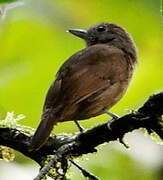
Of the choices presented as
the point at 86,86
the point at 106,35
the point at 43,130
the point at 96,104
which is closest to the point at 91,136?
the point at 43,130

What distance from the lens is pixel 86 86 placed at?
362cm

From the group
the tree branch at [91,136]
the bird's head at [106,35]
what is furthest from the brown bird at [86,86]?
the bird's head at [106,35]

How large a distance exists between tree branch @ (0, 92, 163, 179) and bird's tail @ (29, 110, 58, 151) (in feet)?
0.24

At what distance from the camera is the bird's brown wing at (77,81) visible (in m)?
3.32

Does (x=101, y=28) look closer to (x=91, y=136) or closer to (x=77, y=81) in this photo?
(x=77, y=81)

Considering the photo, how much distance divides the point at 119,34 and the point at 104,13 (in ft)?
5.03

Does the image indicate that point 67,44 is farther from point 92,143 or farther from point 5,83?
point 92,143

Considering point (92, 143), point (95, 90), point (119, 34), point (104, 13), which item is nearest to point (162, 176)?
point (92, 143)

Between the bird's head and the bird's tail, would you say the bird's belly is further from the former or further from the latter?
the bird's head

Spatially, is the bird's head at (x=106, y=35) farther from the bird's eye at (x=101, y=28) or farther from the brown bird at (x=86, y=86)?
the brown bird at (x=86, y=86)

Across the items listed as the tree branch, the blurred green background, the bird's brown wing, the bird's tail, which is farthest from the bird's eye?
the tree branch

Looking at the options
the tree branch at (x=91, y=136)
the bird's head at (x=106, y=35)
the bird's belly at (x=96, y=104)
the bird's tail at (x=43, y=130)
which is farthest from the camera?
the bird's head at (x=106, y=35)

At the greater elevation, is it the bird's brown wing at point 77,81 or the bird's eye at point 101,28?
the bird's eye at point 101,28

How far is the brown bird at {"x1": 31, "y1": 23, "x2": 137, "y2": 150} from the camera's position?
3351 mm
